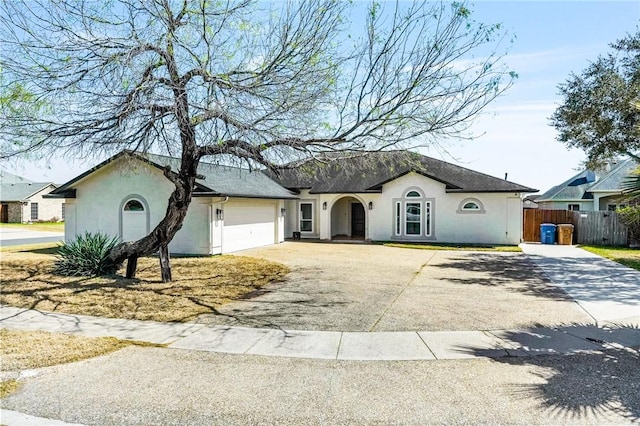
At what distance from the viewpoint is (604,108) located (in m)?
15.5

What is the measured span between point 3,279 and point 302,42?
10.4 meters

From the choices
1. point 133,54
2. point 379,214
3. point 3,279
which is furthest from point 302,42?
point 379,214

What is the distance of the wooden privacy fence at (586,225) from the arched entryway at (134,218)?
2034cm

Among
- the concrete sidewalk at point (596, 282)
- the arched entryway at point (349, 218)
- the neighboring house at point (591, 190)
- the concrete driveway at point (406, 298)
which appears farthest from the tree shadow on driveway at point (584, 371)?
the neighboring house at point (591, 190)

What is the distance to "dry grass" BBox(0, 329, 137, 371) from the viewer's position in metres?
5.65

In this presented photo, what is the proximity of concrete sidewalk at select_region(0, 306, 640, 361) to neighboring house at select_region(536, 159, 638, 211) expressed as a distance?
25386 millimetres

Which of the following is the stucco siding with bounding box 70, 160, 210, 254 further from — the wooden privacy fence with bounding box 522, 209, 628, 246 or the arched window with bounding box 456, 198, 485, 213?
the wooden privacy fence with bounding box 522, 209, 628, 246

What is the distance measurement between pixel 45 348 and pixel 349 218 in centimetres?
2270

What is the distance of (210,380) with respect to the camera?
5.12 metres

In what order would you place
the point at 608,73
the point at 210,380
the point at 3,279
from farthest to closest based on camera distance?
the point at 608,73 < the point at 3,279 < the point at 210,380

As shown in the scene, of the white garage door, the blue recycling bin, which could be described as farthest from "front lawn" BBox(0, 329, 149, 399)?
the blue recycling bin

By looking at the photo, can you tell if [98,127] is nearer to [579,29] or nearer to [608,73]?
[579,29]

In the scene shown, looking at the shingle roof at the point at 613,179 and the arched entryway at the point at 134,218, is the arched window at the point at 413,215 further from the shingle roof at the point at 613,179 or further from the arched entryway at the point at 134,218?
the shingle roof at the point at 613,179

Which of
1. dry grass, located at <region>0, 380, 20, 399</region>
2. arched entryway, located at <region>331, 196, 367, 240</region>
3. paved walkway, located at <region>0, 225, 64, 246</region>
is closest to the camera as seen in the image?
dry grass, located at <region>0, 380, 20, 399</region>
